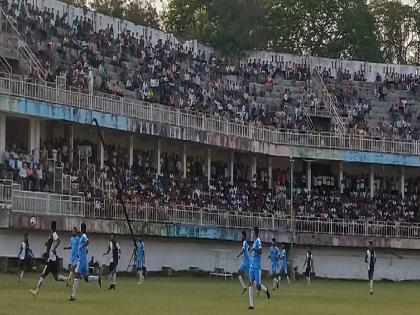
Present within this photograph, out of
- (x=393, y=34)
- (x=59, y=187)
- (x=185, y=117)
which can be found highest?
(x=393, y=34)

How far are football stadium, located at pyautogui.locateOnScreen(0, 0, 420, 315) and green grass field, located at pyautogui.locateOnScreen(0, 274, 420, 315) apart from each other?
0.88ft

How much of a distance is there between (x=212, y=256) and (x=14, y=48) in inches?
612

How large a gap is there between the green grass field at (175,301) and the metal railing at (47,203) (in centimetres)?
561

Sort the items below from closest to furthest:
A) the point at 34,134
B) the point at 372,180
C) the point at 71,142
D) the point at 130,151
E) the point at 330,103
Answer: the point at 34,134 < the point at 71,142 < the point at 130,151 < the point at 372,180 < the point at 330,103

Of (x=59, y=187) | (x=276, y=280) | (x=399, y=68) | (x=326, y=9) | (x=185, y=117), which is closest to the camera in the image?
(x=276, y=280)

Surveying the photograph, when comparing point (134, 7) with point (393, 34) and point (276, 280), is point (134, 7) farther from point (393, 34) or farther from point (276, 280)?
point (276, 280)

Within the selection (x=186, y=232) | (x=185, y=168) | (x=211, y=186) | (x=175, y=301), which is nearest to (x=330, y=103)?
(x=211, y=186)

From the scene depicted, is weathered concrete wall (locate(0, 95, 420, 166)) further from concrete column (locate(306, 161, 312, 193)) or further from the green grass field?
the green grass field

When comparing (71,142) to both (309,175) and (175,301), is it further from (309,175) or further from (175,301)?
(175,301)

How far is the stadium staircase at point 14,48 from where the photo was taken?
5469 cm

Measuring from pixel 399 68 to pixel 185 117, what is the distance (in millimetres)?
25175

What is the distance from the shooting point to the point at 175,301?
32.1 meters

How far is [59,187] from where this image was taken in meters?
51.5

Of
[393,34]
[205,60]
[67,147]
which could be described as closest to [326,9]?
[393,34]
